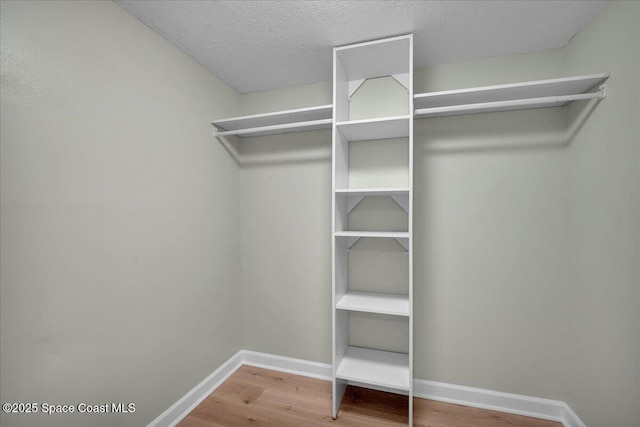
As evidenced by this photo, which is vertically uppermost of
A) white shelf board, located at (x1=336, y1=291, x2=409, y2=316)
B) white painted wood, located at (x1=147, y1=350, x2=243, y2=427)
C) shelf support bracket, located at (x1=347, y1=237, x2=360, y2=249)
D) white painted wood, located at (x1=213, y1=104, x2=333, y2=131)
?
white painted wood, located at (x1=213, y1=104, x2=333, y2=131)

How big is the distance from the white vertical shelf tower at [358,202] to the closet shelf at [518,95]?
219 millimetres

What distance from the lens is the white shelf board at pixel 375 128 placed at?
1.60 meters

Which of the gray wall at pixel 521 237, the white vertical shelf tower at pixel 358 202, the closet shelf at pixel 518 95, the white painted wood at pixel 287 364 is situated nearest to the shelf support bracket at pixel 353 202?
the white vertical shelf tower at pixel 358 202

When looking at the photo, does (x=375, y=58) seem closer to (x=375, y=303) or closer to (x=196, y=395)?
(x=375, y=303)

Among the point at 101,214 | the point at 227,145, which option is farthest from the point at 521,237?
the point at 101,214

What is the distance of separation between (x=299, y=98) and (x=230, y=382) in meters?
2.37

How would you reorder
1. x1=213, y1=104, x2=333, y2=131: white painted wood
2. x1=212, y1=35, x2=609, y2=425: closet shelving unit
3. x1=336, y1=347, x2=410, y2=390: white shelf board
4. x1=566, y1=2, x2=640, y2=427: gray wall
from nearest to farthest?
x1=566, y1=2, x2=640, y2=427: gray wall → x1=212, y1=35, x2=609, y2=425: closet shelving unit → x1=336, y1=347, x2=410, y2=390: white shelf board → x1=213, y1=104, x2=333, y2=131: white painted wood

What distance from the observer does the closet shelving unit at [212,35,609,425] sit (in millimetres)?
1532

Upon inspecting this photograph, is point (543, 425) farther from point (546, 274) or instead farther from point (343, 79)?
point (343, 79)

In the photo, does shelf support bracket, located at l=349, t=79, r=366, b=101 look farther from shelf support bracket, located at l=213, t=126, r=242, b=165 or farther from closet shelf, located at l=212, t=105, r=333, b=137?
shelf support bracket, located at l=213, t=126, r=242, b=165

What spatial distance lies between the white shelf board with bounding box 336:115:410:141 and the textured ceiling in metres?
0.50

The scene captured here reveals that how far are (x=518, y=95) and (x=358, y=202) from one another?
1.17 m

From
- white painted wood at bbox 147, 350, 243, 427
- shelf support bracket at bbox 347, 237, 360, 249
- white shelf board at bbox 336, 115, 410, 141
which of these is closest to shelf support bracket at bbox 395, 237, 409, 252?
shelf support bracket at bbox 347, 237, 360, 249

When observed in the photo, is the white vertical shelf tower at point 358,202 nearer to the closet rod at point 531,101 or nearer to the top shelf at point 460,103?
the top shelf at point 460,103
